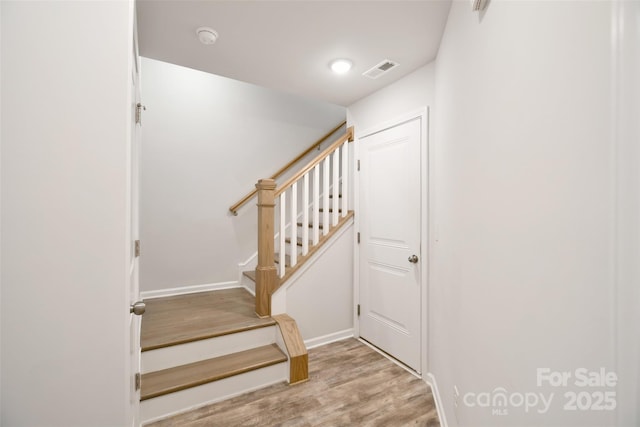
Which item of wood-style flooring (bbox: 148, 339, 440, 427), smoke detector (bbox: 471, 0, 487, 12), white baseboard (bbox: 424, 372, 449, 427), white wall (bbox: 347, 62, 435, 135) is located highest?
white wall (bbox: 347, 62, 435, 135)

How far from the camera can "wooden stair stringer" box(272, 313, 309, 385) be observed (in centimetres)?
209

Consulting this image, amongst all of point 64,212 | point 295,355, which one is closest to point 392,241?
point 295,355

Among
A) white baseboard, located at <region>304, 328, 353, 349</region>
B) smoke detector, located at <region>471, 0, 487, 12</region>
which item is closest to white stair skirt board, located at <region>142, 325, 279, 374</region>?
white baseboard, located at <region>304, 328, 353, 349</region>

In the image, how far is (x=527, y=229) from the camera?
2.54ft

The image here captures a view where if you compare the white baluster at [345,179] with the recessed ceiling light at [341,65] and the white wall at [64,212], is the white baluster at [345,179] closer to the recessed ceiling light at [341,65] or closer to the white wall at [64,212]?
the recessed ceiling light at [341,65]

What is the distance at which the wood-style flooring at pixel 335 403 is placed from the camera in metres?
1.73

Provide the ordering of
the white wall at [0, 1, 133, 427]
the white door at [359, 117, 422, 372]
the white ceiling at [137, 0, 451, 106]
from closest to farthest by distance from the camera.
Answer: the white wall at [0, 1, 133, 427]
the white ceiling at [137, 0, 451, 106]
the white door at [359, 117, 422, 372]

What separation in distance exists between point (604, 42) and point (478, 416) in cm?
122

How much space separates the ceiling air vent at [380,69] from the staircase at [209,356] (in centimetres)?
211

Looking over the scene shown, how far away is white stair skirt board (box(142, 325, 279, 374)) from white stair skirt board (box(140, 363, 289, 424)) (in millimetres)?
254

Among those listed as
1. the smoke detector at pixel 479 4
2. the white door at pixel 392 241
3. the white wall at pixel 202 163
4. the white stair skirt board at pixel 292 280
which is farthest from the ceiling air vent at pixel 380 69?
the white wall at pixel 202 163

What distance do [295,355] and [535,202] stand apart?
1874 millimetres

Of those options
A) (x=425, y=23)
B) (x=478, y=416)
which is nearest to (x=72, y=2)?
(x=425, y=23)

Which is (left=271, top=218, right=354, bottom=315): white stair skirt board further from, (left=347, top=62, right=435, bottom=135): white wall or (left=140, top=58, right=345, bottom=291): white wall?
(left=140, top=58, right=345, bottom=291): white wall
